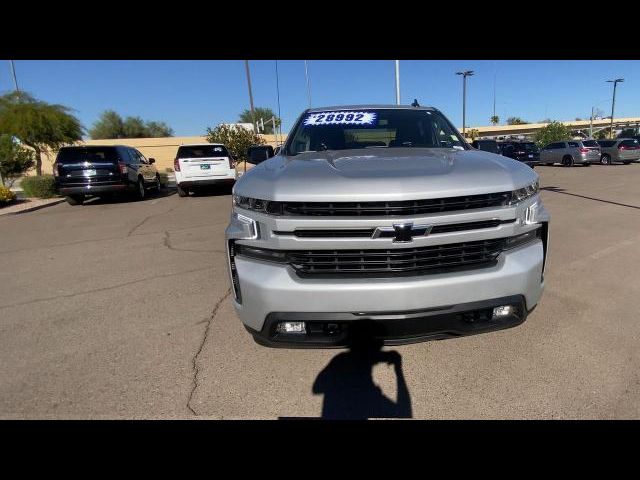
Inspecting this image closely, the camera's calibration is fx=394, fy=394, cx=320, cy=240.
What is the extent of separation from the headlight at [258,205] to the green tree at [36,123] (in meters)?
22.1

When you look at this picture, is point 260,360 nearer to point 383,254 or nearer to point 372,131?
point 383,254

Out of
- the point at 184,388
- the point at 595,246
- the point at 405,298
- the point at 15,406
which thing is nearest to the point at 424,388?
the point at 405,298

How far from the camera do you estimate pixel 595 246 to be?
5711mm

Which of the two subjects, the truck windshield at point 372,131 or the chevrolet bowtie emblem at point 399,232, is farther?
the truck windshield at point 372,131

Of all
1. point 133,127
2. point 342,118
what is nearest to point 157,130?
point 133,127

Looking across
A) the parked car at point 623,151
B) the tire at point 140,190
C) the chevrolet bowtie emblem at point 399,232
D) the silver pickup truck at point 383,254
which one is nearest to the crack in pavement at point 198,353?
the silver pickup truck at point 383,254

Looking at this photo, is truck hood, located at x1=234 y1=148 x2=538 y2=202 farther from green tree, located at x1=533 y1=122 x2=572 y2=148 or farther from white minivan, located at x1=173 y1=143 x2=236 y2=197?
green tree, located at x1=533 y1=122 x2=572 y2=148

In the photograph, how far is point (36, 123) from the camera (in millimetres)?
20547

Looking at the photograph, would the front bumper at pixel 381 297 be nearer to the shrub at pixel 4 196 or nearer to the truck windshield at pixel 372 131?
the truck windshield at pixel 372 131

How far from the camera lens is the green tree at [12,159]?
17734mm

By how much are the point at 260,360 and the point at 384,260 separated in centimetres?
134

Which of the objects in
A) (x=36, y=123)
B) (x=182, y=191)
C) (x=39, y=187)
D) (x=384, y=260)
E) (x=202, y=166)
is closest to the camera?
(x=384, y=260)

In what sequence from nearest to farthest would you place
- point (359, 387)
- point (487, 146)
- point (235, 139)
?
point (359, 387), point (487, 146), point (235, 139)
